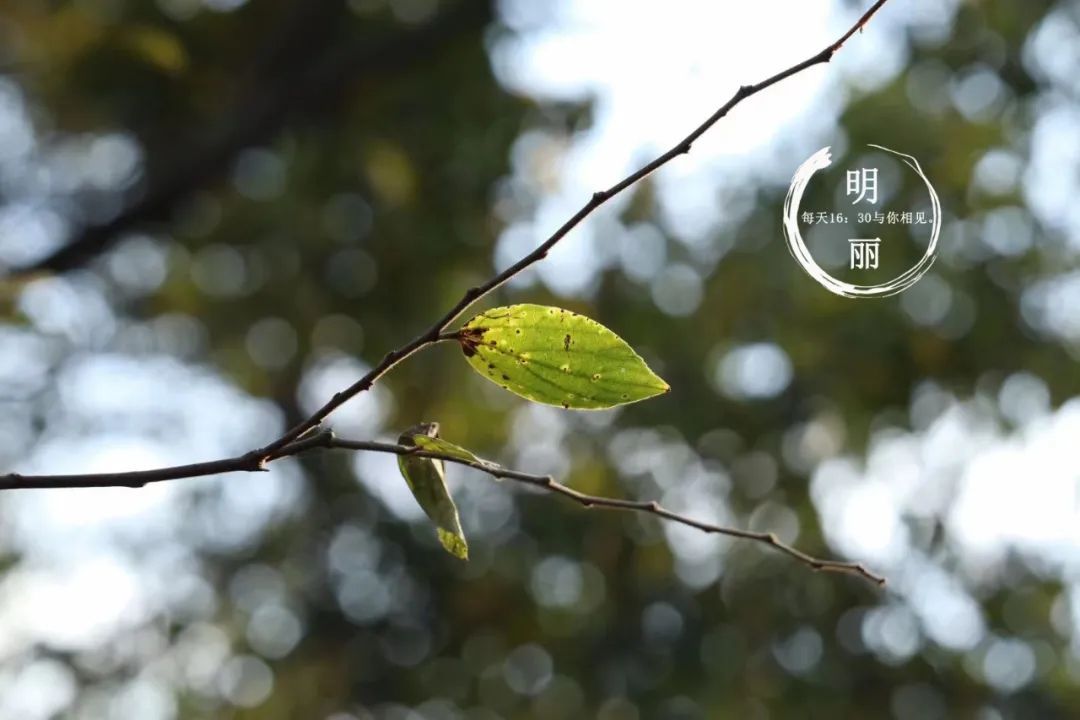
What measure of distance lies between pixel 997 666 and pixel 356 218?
52.7 inches

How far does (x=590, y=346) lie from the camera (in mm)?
304

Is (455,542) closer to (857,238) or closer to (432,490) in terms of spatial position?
(432,490)

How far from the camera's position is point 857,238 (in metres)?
0.67

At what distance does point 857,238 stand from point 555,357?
420mm

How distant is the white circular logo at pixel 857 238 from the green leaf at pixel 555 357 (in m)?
0.27

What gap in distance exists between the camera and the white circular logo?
1.90 feet

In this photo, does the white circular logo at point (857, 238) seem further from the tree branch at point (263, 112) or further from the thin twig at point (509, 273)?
the tree branch at point (263, 112)

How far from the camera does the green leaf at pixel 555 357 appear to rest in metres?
0.30

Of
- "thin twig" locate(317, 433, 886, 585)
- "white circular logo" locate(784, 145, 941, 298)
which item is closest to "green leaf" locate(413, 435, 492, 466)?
"thin twig" locate(317, 433, 886, 585)

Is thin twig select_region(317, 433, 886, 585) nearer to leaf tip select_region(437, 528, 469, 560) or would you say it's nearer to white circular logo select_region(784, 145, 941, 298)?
leaf tip select_region(437, 528, 469, 560)

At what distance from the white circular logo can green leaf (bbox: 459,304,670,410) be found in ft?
0.89

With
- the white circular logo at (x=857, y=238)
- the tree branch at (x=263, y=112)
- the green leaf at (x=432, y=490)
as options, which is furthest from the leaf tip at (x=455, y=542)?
the tree branch at (x=263, y=112)

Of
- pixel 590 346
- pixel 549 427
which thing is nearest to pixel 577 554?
pixel 549 427

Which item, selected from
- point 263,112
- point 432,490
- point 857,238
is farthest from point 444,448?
point 263,112
